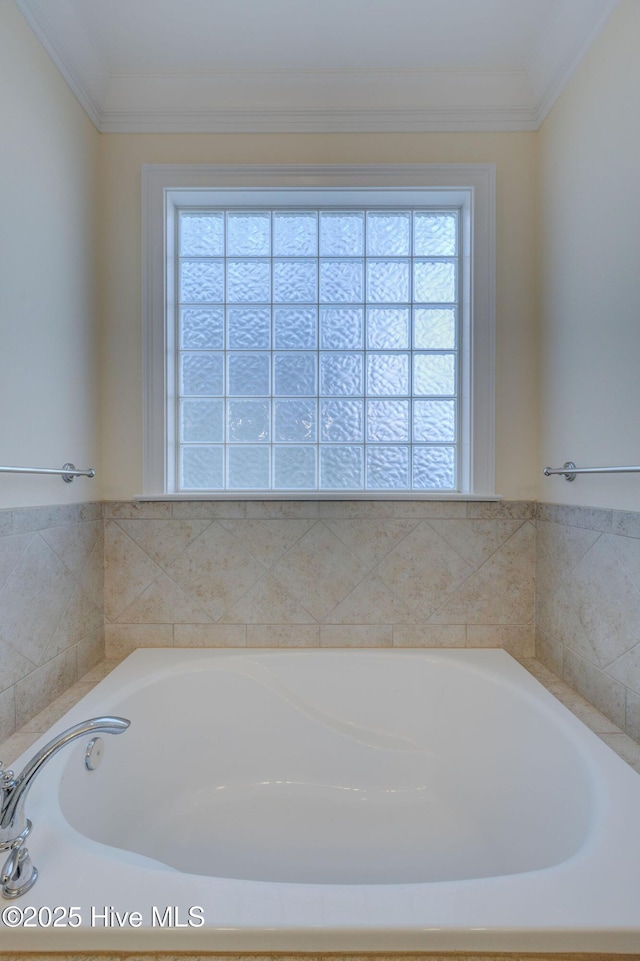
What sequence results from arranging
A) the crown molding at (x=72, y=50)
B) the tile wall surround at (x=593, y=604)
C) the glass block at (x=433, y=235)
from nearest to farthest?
the tile wall surround at (x=593, y=604), the crown molding at (x=72, y=50), the glass block at (x=433, y=235)

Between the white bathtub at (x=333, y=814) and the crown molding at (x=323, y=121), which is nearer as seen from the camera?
the white bathtub at (x=333, y=814)

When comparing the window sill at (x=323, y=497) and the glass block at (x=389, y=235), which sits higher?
the glass block at (x=389, y=235)

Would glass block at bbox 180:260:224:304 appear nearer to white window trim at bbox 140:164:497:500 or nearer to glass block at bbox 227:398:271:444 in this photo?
white window trim at bbox 140:164:497:500

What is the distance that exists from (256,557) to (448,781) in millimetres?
Result: 972

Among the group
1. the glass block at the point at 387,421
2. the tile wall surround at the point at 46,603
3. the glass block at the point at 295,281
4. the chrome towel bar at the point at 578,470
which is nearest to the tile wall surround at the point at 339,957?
the tile wall surround at the point at 46,603

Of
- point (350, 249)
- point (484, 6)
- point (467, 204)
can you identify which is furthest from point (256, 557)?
point (484, 6)

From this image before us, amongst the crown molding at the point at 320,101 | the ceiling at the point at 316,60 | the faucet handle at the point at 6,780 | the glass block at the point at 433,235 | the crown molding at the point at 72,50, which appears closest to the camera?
the faucet handle at the point at 6,780

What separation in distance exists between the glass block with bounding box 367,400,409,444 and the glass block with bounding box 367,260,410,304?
0.43m

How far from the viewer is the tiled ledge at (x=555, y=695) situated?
117 cm

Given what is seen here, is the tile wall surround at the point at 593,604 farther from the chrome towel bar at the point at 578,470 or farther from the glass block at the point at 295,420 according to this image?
the glass block at the point at 295,420

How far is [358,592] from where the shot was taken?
1.77 meters

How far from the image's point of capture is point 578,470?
1423 millimetres

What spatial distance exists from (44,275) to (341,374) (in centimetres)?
108

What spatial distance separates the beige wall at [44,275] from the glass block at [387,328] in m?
1.08
